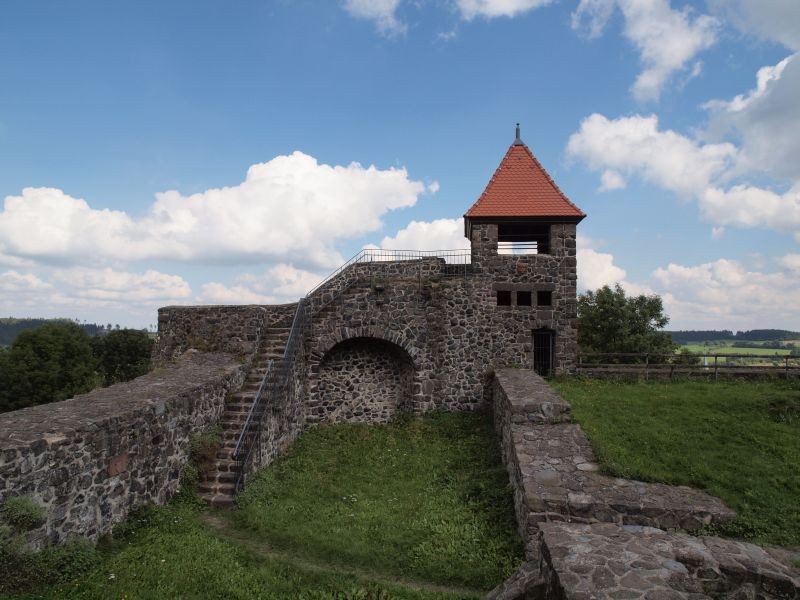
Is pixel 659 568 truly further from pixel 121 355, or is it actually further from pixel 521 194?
pixel 121 355


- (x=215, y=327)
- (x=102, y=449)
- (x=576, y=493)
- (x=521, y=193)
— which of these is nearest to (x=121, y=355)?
(x=215, y=327)

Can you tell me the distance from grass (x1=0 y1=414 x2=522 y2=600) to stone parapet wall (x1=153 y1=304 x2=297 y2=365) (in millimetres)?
3783

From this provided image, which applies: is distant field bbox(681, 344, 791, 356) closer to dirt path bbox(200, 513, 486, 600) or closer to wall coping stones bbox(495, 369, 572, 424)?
wall coping stones bbox(495, 369, 572, 424)

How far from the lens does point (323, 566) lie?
24.5 feet

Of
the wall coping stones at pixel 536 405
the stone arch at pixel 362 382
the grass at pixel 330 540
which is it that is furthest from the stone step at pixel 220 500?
the wall coping stones at pixel 536 405

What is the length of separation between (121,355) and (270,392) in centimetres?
3598

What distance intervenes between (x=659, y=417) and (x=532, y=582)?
6913 mm

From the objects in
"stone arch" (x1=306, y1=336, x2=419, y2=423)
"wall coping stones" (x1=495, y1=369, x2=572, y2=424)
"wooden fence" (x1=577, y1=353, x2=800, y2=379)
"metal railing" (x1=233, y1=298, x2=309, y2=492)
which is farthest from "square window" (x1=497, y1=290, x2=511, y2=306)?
"metal railing" (x1=233, y1=298, x2=309, y2=492)

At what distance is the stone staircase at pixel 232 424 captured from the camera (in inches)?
393

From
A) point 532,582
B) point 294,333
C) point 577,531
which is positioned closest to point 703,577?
point 577,531

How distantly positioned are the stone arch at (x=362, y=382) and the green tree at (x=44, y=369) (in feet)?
75.1

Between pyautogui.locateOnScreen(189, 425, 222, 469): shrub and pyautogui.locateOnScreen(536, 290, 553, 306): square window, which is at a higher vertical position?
pyautogui.locateOnScreen(536, 290, 553, 306): square window

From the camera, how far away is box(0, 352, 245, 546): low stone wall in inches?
256

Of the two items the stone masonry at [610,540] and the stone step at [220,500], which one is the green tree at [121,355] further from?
the stone masonry at [610,540]
